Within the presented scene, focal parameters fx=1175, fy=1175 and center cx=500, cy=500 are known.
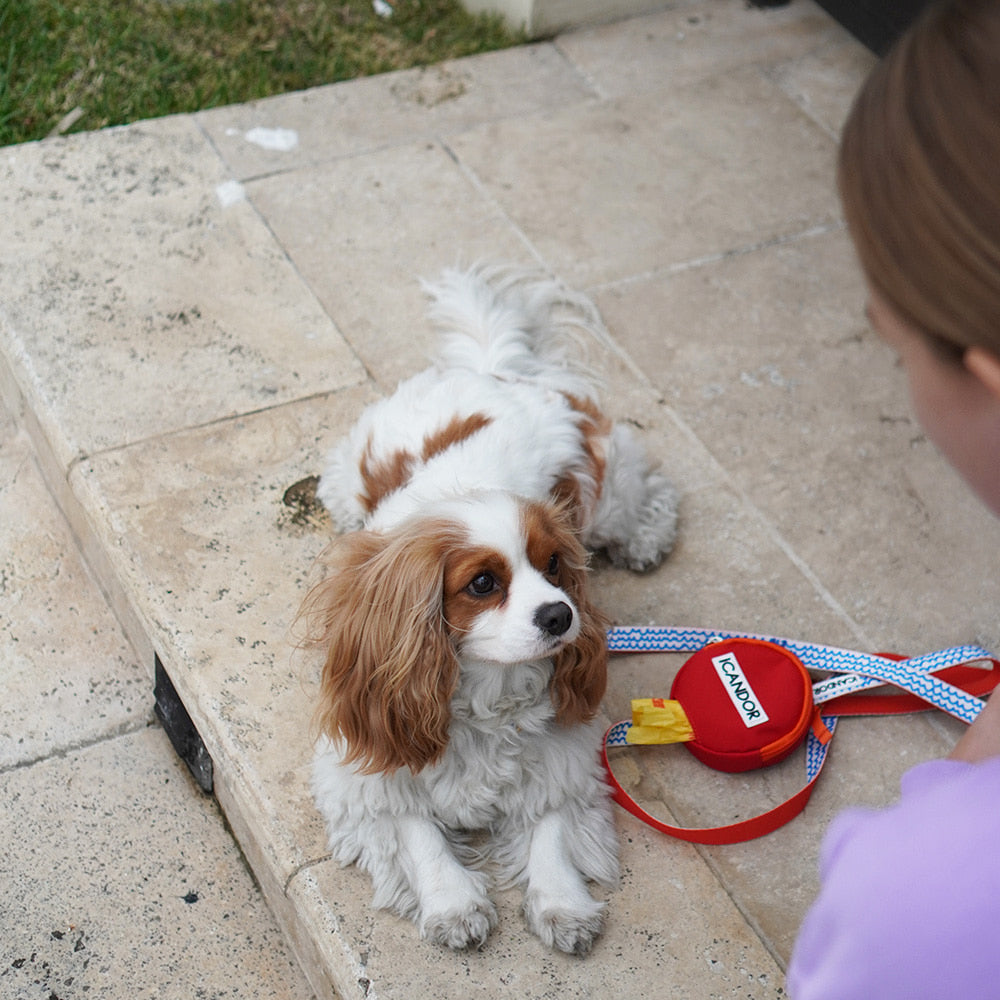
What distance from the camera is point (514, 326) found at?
277 cm

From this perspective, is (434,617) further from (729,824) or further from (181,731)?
(181,731)

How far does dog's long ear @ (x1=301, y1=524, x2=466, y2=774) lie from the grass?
238cm

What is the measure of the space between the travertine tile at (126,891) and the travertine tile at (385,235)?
43.6 inches

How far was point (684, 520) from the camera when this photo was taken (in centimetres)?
269

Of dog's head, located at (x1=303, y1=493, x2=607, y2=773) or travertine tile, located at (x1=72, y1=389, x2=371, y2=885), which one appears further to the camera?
travertine tile, located at (x1=72, y1=389, x2=371, y2=885)

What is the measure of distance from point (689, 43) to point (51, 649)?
294cm

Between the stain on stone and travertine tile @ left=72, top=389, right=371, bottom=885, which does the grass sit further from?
the stain on stone

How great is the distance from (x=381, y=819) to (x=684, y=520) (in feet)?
3.48

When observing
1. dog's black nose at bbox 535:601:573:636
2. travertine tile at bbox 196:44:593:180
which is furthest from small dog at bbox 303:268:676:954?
travertine tile at bbox 196:44:593:180

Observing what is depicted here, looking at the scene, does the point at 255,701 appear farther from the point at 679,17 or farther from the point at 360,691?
the point at 679,17

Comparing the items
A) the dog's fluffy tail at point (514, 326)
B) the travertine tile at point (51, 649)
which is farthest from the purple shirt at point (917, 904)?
the travertine tile at point (51, 649)

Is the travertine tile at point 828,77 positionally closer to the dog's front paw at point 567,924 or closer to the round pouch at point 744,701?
the round pouch at point 744,701

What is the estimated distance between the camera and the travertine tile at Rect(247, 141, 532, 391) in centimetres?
301

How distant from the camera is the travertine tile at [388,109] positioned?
139 inches
